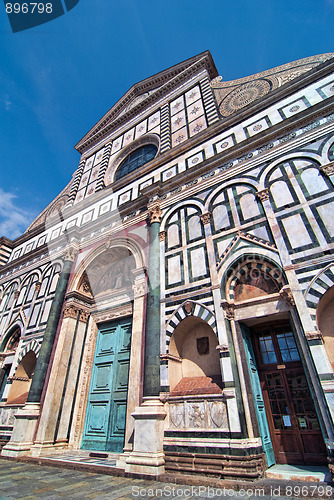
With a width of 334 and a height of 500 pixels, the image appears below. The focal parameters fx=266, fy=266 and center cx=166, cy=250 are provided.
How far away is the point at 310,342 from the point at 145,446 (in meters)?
3.69

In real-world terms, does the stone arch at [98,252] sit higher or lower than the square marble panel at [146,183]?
lower

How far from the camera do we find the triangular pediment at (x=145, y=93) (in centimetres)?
1264

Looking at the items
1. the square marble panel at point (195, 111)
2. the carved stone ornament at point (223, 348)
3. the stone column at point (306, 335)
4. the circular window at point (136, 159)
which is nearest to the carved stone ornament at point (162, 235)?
the stone column at point (306, 335)

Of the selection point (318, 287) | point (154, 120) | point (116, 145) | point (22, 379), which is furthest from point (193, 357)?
point (116, 145)

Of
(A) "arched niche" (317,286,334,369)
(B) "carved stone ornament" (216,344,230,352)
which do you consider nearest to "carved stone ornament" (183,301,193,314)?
(B) "carved stone ornament" (216,344,230,352)

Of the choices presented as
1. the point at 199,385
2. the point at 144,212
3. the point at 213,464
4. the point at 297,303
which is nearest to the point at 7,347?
the point at 144,212

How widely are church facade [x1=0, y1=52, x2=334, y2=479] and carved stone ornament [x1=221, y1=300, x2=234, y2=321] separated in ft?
0.15

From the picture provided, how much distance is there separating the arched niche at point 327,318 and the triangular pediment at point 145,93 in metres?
11.9

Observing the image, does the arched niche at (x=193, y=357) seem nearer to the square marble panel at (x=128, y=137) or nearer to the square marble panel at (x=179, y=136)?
the square marble panel at (x=179, y=136)

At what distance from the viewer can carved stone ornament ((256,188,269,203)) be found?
6.39m

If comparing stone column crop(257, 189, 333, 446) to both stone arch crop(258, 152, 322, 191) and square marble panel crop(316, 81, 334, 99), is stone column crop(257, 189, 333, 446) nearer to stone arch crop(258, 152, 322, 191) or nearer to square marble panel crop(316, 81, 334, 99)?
stone arch crop(258, 152, 322, 191)

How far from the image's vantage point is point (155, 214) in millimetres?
8375

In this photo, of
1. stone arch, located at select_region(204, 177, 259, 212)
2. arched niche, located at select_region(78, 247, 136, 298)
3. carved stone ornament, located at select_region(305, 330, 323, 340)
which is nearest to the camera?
carved stone ornament, located at select_region(305, 330, 323, 340)

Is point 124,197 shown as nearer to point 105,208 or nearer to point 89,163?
point 105,208
